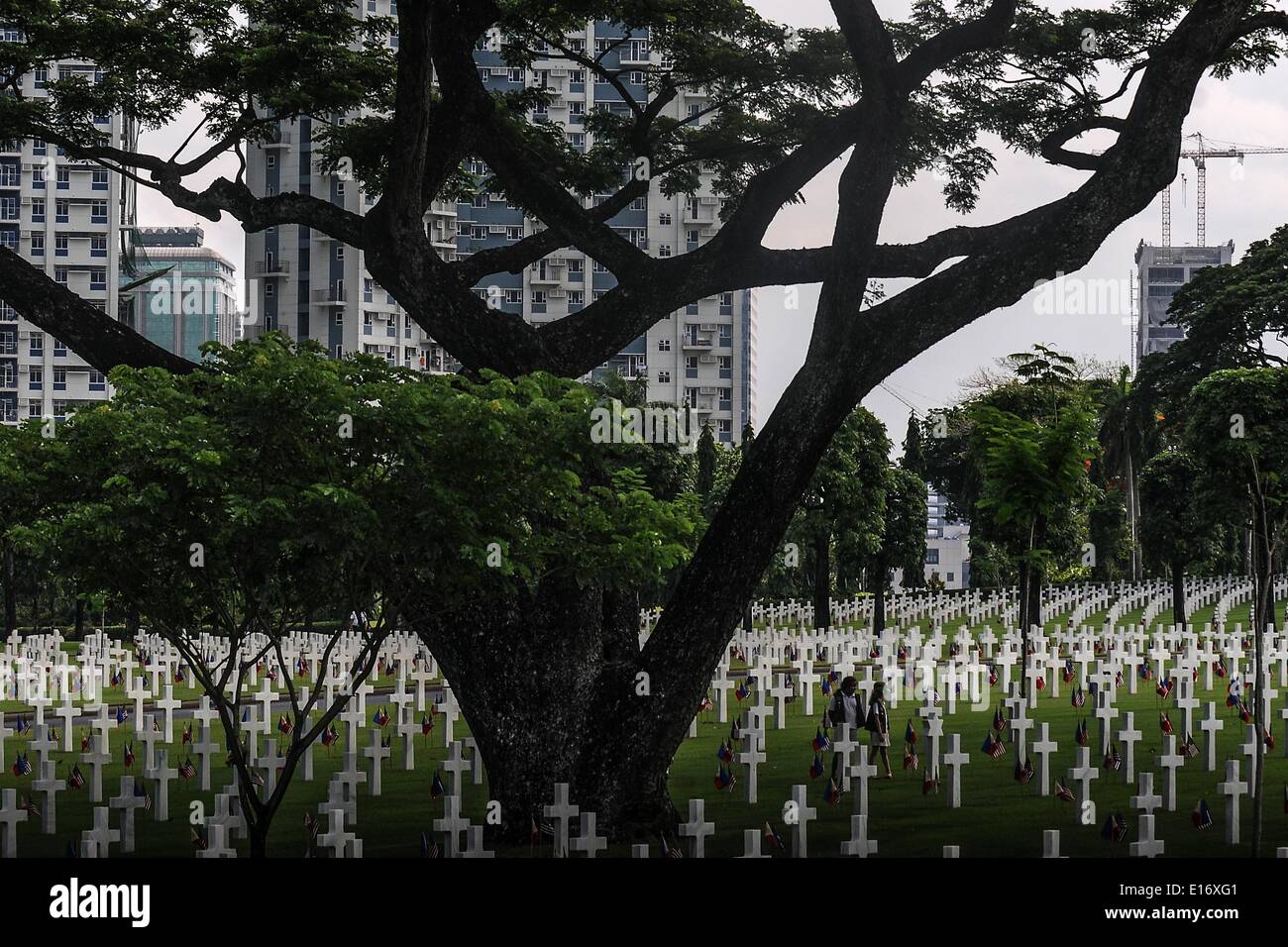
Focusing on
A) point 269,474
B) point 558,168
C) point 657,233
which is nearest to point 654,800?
point 269,474

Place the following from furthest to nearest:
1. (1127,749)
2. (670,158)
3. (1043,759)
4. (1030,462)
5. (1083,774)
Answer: (1030,462) → (670,158) → (1127,749) → (1043,759) → (1083,774)

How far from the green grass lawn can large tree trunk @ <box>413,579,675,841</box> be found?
90cm

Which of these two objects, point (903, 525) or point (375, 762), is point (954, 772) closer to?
point (375, 762)

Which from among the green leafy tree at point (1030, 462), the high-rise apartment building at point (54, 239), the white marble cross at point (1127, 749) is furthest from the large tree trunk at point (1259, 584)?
the high-rise apartment building at point (54, 239)

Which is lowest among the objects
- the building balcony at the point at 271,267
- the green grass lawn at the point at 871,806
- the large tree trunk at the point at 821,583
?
the green grass lawn at the point at 871,806

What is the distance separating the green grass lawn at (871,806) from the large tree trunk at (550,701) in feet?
2.96

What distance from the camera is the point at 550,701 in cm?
1880

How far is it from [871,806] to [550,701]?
13.5ft

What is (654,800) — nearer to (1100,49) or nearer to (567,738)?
(567,738)

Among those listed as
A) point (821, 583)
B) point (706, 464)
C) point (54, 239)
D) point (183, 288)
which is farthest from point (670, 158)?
point (183, 288)

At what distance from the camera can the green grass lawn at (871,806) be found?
55.3 ft

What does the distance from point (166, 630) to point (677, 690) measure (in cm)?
586

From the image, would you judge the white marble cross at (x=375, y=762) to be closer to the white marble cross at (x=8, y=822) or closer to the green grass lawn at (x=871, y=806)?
the green grass lawn at (x=871, y=806)

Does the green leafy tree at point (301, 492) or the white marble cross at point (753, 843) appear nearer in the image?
the white marble cross at point (753, 843)
